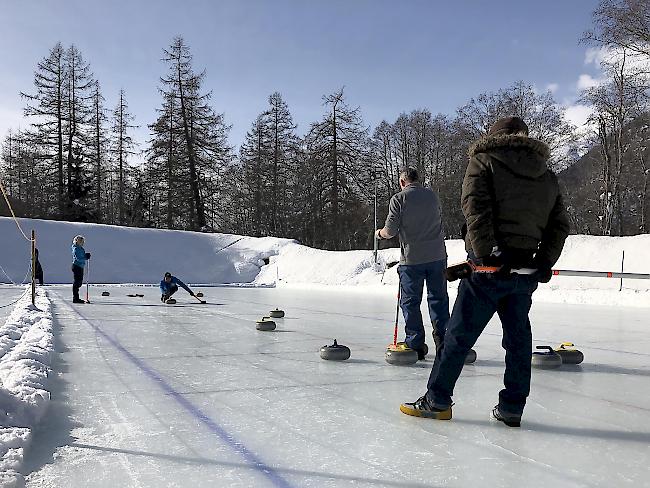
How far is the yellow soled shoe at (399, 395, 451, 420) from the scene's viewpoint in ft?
9.71

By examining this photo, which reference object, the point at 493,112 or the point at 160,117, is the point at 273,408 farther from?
the point at 160,117

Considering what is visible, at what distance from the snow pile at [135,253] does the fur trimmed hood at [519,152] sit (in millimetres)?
21226

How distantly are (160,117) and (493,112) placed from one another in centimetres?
2210

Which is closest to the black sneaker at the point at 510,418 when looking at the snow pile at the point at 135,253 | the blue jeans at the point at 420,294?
the blue jeans at the point at 420,294

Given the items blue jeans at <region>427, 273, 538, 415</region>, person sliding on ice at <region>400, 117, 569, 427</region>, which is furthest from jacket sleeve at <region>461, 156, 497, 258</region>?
blue jeans at <region>427, 273, 538, 415</region>

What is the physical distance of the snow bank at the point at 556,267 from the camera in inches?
489

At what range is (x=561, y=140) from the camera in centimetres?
3077

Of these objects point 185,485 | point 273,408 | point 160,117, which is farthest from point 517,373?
point 160,117

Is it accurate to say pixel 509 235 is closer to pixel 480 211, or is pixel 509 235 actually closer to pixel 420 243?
pixel 480 211

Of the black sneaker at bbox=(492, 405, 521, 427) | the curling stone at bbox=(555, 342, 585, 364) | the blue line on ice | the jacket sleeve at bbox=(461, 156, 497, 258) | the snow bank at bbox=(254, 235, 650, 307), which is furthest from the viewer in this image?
the snow bank at bbox=(254, 235, 650, 307)

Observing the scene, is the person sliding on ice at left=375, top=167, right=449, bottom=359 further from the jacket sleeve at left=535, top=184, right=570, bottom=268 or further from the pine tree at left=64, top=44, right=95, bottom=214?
the pine tree at left=64, top=44, right=95, bottom=214

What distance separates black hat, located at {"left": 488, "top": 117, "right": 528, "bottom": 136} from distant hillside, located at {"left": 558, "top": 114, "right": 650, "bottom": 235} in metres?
26.0

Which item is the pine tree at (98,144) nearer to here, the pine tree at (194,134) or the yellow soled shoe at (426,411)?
the pine tree at (194,134)

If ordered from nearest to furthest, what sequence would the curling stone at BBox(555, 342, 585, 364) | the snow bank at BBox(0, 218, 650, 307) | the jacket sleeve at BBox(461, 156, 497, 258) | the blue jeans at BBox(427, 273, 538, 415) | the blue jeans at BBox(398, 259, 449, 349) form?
the jacket sleeve at BBox(461, 156, 497, 258) → the blue jeans at BBox(427, 273, 538, 415) → the blue jeans at BBox(398, 259, 449, 349) → the curling stone at BBox(555, 342, 585, 364) → the snow bank at BBox(0, 218, 650, 307)
